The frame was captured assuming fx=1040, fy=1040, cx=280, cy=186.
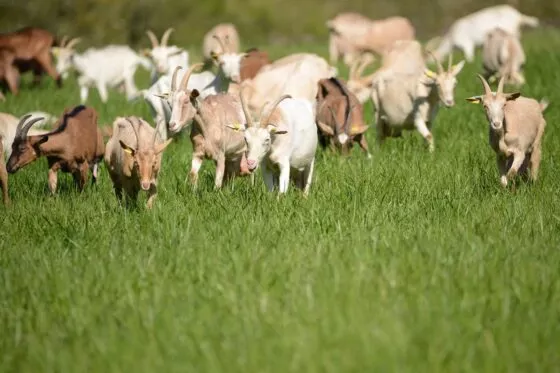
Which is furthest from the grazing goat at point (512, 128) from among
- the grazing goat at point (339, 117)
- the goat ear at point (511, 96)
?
the grazing goat at point (339, 117)

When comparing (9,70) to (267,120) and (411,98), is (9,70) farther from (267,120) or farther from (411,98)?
(267,120)

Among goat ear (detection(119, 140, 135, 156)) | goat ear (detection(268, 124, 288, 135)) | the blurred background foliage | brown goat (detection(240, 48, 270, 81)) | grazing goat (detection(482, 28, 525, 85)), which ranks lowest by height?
the blurred background foliage

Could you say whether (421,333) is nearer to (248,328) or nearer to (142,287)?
(248,328)

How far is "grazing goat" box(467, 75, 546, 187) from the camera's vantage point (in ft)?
30.9

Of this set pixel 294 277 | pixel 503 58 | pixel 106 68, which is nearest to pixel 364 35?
pixel 503 58

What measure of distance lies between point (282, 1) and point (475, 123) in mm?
22347

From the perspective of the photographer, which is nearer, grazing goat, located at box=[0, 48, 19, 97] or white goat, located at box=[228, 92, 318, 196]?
white goat, located at box=[228, 92, 318, 196]

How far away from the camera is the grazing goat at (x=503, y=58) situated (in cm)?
1894

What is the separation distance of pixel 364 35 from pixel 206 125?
18497 mm

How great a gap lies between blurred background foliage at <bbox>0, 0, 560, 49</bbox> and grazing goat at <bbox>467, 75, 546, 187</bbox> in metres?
20.8

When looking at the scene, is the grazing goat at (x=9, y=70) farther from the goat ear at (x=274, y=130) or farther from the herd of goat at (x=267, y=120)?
the goat ear at (x=274, y=130)

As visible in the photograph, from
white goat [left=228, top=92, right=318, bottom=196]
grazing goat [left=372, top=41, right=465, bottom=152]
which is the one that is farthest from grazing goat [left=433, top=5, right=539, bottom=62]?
white goat [left=228, top=92, right=318, bottom=196]

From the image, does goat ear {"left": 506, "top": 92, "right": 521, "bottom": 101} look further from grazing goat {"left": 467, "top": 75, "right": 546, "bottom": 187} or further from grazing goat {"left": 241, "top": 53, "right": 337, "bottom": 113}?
grazing goat {"left": 241, "top": 53, "right": 337, "bottom": 113}

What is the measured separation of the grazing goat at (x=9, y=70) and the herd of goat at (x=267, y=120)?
8.26 feet
